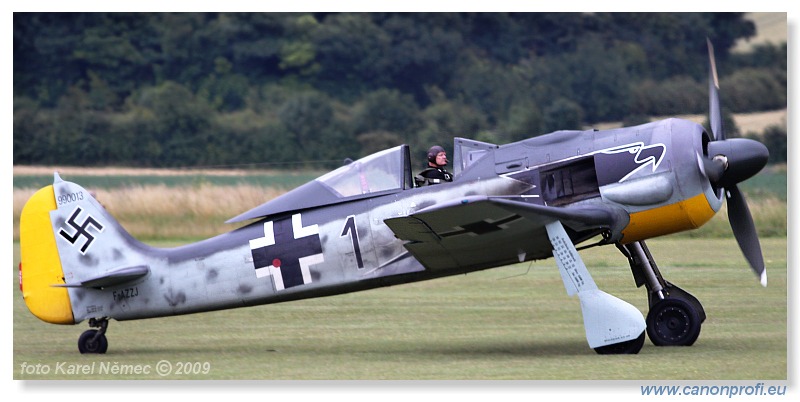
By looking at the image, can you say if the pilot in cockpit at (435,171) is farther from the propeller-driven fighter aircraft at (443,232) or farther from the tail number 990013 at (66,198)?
the tail number 990013 at (66,198)

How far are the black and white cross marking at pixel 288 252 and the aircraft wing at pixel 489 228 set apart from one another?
38.8 inches

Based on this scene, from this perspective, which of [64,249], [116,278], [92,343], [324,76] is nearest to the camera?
[116,278]

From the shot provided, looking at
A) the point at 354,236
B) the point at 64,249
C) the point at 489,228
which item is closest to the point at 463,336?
the point at 354,236

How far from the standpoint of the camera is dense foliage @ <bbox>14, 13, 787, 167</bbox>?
80.4 ft

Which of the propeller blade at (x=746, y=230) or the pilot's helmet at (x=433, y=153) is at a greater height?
the pilot's helmet at (x=433, y=153)

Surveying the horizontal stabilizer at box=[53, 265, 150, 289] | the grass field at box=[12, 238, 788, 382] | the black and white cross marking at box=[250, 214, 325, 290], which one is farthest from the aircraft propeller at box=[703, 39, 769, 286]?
the horizontal stabilizer at box=[53, 265, 150, 289]

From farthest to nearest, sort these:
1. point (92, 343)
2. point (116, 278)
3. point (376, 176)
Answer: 1. point (92, 343)
2. point (116, 278)
3. point (376, 176)

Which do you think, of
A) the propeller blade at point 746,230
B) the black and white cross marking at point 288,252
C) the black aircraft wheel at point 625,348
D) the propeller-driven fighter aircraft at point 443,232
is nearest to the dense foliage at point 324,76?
the propeller blade at point 746,230

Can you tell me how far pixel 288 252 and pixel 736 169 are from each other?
4.15 m

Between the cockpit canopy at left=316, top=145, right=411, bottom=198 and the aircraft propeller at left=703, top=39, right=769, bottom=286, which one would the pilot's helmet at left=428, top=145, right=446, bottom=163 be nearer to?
the cockpit canopy at left=316, top=145, right=411, bottom=198

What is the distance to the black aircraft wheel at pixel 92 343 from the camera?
418 inches

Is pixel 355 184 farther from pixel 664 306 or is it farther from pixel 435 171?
pixel 664 306

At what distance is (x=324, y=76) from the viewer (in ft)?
106

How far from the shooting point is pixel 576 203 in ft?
31.6
